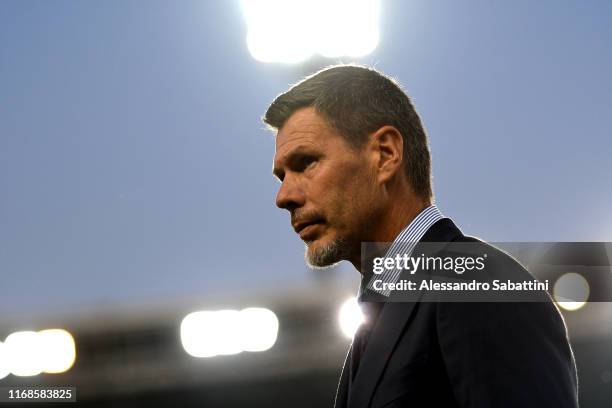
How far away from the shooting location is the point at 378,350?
1.82m

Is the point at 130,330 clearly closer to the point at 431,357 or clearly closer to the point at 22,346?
the point at 22,346

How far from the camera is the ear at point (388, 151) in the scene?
220cm

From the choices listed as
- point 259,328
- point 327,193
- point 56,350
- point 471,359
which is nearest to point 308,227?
point 327,193

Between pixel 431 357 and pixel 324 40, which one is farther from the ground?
pixel 324 40

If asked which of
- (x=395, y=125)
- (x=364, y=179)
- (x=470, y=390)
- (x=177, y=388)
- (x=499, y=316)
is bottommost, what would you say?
(x=470, y=390)

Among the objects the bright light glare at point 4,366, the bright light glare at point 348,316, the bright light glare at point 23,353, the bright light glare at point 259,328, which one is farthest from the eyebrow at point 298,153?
the bright light glare at point 4,366

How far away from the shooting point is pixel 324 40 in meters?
5.85

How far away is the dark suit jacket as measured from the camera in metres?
1.57

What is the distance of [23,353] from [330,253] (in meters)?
9.42

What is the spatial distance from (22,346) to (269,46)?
658cm

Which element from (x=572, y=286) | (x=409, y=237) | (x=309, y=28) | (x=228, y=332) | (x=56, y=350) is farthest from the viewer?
(x=56, y=350)

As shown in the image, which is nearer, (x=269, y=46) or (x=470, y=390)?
(x=470, y=390)

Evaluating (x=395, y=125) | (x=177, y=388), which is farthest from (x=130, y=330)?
(x=395, y=125)

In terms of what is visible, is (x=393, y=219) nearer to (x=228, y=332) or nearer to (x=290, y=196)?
(x=290, y=196)
